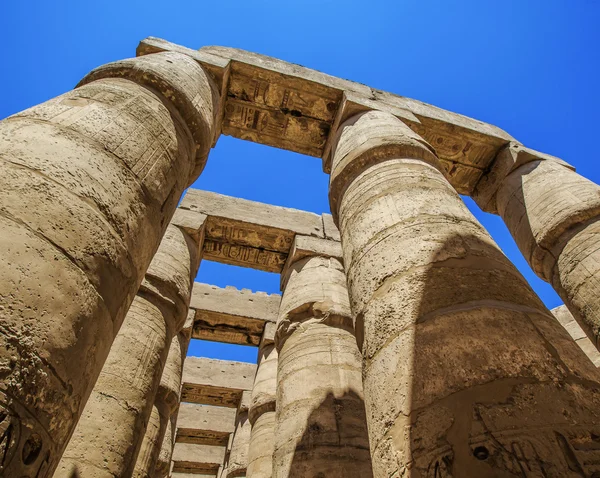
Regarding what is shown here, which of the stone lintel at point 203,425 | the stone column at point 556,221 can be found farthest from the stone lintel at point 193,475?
the stone column at point 556,221

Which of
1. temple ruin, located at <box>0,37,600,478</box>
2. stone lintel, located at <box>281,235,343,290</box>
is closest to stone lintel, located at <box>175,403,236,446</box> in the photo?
temple ruin, located at <box>0,37,600,478</box>

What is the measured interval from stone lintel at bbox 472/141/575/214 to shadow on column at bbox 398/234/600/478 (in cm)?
420

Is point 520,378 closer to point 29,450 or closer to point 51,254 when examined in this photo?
point 29,450

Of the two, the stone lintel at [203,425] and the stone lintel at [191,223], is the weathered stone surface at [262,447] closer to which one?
the stone lintel at [191,223]

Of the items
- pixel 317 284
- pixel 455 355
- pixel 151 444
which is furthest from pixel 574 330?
pixel 455 355

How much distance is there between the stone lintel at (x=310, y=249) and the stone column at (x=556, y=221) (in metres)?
2.94

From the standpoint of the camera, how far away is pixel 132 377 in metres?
4.77

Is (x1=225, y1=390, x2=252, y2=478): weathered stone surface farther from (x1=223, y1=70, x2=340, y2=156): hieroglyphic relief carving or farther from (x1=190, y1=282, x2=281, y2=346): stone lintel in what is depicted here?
(x1=223, y1=70, x2=340, y2=156): hieroglyphic relief carving

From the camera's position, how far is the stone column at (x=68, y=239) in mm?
1586

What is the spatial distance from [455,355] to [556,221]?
11.6 feet

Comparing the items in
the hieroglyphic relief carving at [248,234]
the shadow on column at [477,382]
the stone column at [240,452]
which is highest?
the hieroglyphic relief carving at [248,234]

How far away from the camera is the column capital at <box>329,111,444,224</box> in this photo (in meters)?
4.33

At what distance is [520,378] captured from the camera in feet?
6.65

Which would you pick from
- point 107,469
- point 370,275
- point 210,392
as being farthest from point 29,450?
point 210,392
